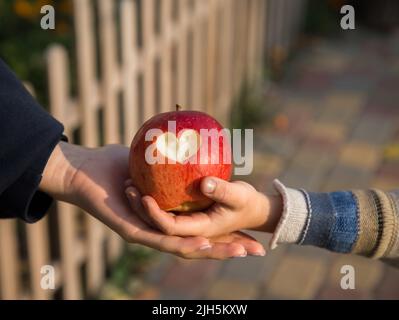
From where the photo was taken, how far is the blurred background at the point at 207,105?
312 cm

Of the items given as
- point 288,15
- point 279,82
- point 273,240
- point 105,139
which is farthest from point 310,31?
point 273,240

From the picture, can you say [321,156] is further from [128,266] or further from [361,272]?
[128,266]

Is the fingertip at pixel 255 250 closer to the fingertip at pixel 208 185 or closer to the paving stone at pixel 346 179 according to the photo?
the fingertip at pixel 208 185

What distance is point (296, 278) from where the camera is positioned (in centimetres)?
351

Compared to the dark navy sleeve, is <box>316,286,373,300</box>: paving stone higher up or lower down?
lower down

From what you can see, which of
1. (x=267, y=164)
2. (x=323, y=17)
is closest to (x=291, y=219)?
(x=267, y=164)

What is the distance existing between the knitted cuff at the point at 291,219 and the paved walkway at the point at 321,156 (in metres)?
1.47

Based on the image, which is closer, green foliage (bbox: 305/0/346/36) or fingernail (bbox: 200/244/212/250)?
fingernail (bbox: 200/244/212/250)

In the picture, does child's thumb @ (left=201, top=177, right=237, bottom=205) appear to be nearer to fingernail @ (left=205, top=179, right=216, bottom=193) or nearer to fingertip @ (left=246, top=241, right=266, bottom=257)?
fingernail @ (left=205, top=179, right=216, bottom=193)

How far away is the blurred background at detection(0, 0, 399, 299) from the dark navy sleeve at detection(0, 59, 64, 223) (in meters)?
0.83

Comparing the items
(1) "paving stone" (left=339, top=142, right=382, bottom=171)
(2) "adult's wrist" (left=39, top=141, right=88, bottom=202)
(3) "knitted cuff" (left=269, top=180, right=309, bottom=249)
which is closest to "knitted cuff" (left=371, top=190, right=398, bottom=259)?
(3) "knitted cuff" (left=269, top=180, right=309, bottom=249)

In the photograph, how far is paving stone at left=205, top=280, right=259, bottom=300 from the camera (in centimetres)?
336

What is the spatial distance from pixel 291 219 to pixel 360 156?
2.77 metres

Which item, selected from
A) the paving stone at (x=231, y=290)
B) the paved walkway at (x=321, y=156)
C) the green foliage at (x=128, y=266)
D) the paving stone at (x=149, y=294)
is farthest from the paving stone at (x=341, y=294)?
the green foliage at (x=128, y=266)
